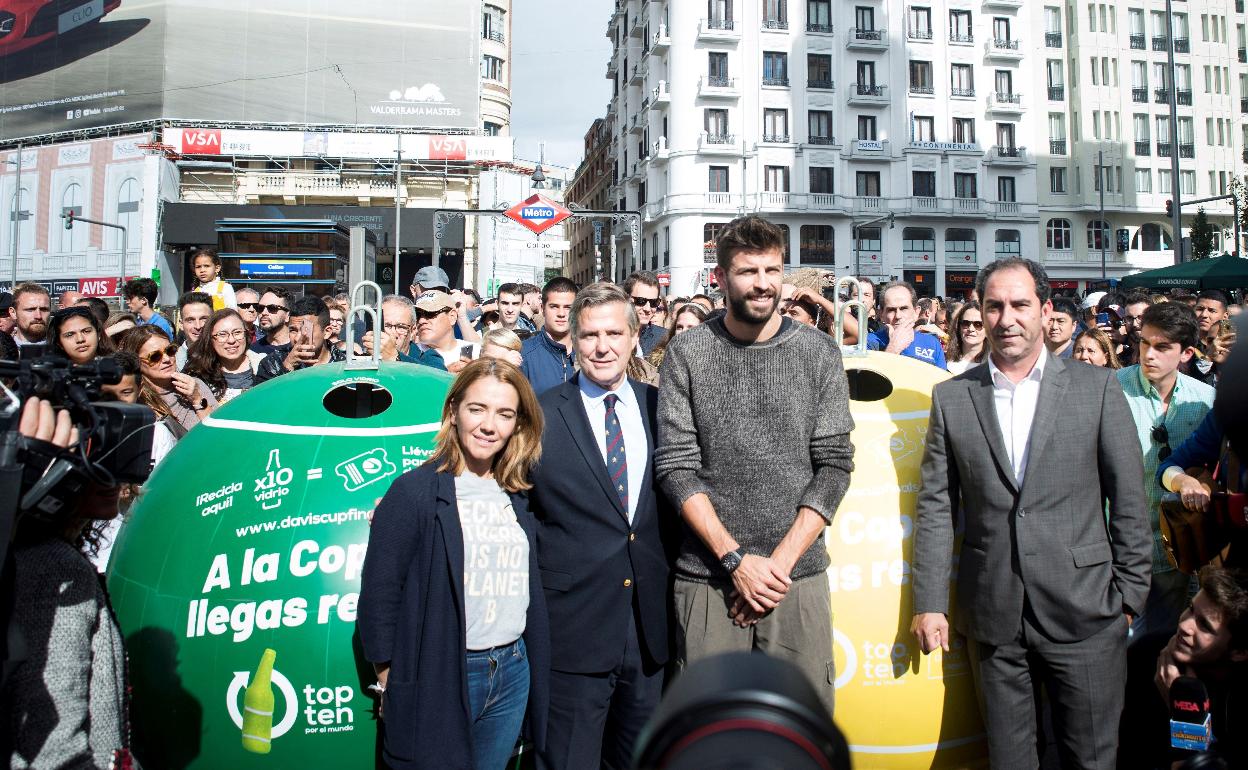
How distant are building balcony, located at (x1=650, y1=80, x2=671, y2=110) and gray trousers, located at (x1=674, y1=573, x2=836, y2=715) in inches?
2055

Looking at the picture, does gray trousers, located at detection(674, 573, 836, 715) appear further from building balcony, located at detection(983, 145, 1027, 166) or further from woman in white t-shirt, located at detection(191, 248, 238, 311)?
building balcony, located at detection(983, 145, 1027, 166)

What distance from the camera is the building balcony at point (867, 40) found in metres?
53.0

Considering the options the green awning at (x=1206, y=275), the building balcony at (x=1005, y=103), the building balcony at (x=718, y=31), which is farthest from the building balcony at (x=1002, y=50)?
the green awning at (x=1206, y=275)

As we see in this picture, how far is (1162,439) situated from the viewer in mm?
5117

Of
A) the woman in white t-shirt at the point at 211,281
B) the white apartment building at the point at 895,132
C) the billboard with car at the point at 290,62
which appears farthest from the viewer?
the white apartment building at the point at 895,132

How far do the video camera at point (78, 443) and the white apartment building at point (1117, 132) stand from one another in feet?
203

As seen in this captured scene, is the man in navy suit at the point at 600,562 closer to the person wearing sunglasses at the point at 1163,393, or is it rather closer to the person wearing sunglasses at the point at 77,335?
the person wearing sunglasses at the point at 1163,393

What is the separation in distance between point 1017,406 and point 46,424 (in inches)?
134

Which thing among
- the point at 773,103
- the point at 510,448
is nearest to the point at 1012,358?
the point at 510,448

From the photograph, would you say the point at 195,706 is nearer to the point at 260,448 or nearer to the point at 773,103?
the point at 260,448

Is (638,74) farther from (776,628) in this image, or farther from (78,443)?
(78,443)

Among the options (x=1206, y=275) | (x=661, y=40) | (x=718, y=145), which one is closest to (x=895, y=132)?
(x=718, y=145)

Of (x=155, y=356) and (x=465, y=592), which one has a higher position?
(x=155, y=356)

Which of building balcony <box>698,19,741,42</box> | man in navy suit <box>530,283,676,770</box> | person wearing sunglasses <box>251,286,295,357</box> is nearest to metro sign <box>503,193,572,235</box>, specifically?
person wearing sunglasses <box>251,286,295,357</box>
